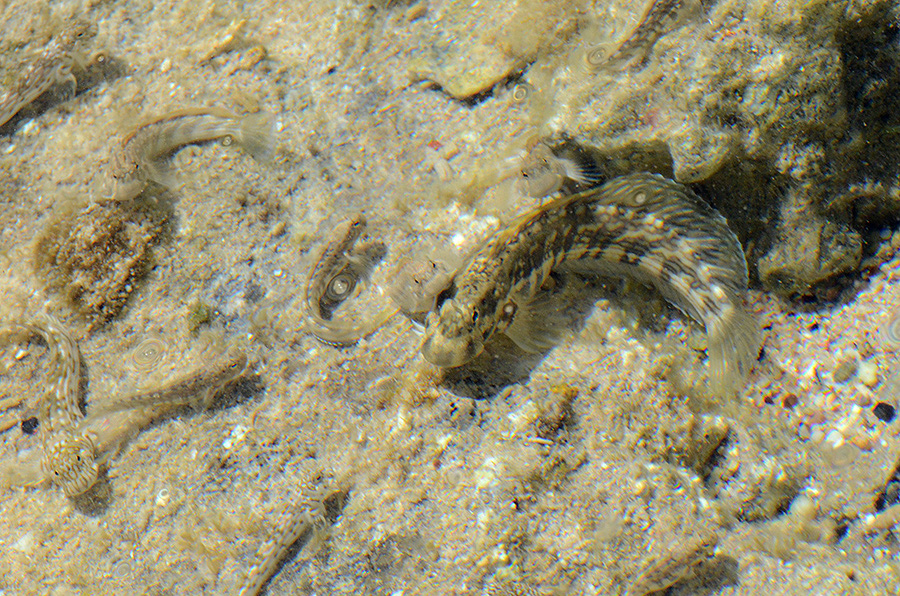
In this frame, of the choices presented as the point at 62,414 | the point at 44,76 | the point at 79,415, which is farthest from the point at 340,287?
the point at 44,76

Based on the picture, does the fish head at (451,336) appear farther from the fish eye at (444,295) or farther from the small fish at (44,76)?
the small fish at (44,76)

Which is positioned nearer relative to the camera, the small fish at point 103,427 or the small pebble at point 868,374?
the small pebble at point 868,374

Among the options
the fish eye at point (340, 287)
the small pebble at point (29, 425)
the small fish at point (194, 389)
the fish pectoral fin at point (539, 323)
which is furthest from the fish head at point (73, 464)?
the fish pectoral fin at point (539, 323)

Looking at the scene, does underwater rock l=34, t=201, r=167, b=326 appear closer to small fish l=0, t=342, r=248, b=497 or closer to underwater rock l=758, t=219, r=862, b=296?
small fish l=0, t=342, r=248, b=497

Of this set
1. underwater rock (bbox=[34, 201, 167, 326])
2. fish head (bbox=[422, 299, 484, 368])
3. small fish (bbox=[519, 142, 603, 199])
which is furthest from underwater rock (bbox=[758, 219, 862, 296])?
underwater rock (bbox=[34, 201, 167, 326])

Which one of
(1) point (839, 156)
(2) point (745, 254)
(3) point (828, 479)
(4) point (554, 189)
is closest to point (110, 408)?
(4) point (554, 189)

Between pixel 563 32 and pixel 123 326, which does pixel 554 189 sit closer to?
pixel 563 32
